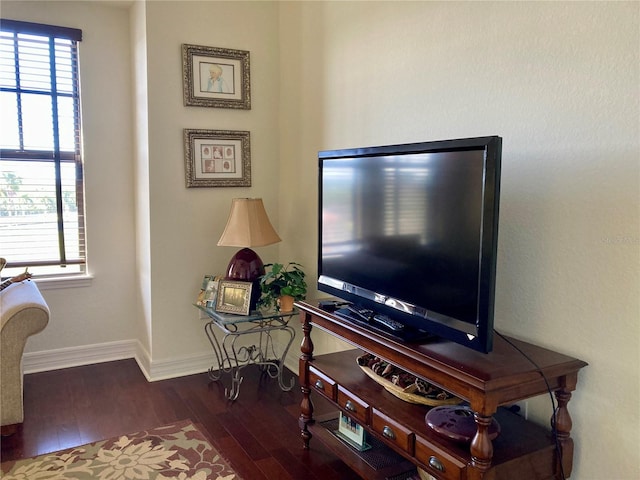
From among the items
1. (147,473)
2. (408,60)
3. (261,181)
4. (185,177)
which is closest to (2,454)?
(147,473)

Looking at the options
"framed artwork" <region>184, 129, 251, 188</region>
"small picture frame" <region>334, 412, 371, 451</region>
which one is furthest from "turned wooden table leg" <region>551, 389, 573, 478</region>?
"framed artwork" <region>184, 129, 251, 188</region>

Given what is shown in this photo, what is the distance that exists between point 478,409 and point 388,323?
1.73ft

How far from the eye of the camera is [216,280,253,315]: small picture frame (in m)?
3.08

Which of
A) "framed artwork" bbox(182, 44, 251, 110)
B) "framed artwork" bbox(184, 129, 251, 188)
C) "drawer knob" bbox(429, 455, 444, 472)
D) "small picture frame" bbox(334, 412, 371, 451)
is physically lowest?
"small picture frame" bbox(334, 412, 371, 451)

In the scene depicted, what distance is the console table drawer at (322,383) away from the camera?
2236mm

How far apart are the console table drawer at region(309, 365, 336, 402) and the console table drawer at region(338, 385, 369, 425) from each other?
2.1 inches

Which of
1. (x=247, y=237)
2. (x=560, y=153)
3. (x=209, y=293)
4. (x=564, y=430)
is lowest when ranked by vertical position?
(x=564, y=430)

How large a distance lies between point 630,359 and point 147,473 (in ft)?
6.46

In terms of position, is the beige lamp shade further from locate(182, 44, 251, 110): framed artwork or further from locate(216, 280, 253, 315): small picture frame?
locate(182, 44, 251, 110): framed artwork

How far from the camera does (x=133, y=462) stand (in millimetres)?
2369

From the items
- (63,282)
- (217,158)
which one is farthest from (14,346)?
(217,158)

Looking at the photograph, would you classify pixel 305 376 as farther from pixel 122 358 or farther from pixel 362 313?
pixel 122 358

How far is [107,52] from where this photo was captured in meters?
3.56

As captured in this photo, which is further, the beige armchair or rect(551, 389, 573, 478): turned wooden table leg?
the beige armchair
